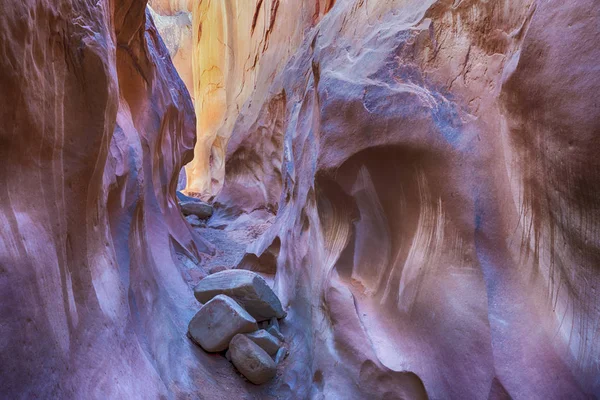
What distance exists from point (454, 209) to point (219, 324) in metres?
1.85

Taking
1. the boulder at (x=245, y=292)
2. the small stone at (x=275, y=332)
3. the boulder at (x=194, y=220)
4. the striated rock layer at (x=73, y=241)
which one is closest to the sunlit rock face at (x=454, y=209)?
the small stone at (x=275, y=332)

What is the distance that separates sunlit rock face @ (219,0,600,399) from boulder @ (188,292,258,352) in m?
0.53

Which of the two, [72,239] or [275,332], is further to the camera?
[275,332]

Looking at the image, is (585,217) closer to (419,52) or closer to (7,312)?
(419,52)

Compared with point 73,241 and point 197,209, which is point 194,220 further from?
point 73,241

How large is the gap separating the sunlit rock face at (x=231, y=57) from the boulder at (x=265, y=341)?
5404mm

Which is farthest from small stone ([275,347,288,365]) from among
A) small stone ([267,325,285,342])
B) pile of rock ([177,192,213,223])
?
pile of rock ([177,192,213,223])

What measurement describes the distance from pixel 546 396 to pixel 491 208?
94 cm

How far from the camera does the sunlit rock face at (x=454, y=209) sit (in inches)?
67.1

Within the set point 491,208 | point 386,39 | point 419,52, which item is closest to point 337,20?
point 386,39

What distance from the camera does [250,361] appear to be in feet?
8.89

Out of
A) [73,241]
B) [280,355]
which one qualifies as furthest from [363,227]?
[73,241]

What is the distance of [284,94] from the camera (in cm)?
675

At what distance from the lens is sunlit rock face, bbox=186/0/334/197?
746 cm
